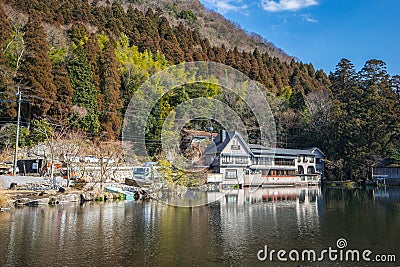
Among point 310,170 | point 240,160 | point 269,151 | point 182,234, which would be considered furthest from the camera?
point 310,170

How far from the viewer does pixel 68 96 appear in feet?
77.9

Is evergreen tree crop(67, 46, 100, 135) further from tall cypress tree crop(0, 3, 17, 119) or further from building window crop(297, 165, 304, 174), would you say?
building window crop(297, 165, 304, 174)

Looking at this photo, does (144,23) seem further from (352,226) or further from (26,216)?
(352,226)

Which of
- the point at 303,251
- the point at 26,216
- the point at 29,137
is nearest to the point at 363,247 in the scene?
the point at 303,251

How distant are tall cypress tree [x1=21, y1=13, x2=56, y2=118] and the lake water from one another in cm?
844

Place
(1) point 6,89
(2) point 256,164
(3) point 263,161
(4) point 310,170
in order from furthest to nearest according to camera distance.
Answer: (4) point 310,170, (3) point 263,161, (2) point 256,164, (1) point 6,89

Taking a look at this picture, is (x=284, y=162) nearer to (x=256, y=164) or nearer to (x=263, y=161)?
(x=263, y=161)

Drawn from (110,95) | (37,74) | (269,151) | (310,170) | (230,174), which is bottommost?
(230,174)

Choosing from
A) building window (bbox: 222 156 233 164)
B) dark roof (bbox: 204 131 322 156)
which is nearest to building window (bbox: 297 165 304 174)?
dark roof (bbox: 204 131 322 156)

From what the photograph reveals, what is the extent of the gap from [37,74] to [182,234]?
16.1m

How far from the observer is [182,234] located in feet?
35.4

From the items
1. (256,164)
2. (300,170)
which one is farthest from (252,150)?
(300,170)

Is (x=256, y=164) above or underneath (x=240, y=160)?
underneath

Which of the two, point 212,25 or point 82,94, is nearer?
point 82,94
